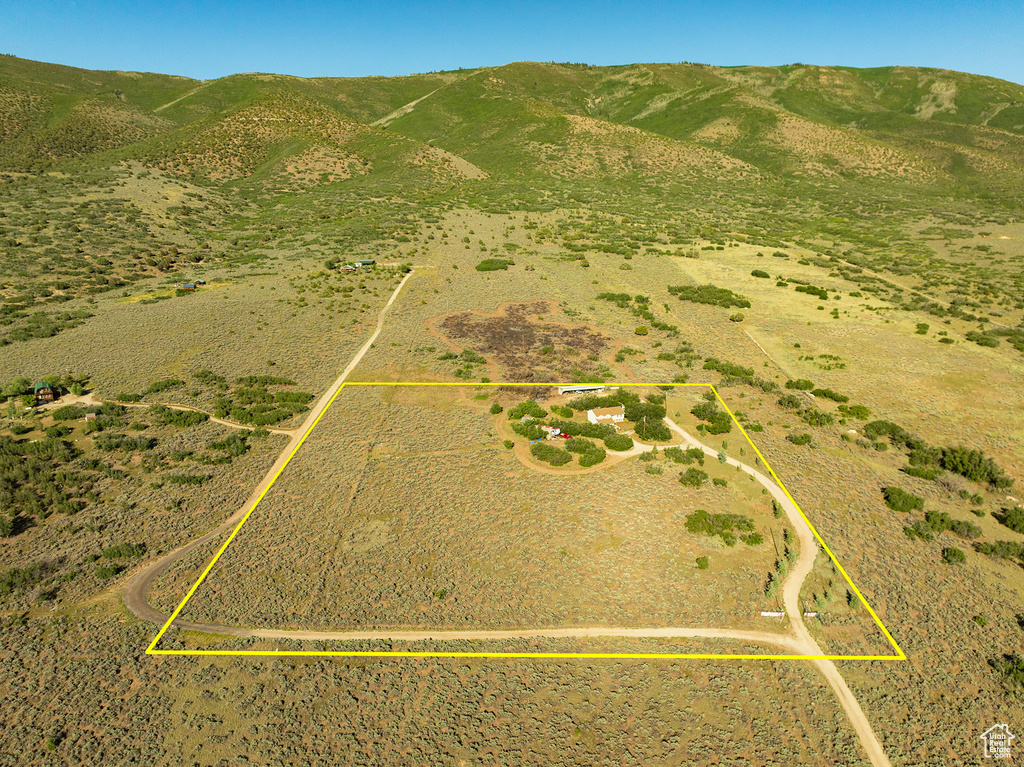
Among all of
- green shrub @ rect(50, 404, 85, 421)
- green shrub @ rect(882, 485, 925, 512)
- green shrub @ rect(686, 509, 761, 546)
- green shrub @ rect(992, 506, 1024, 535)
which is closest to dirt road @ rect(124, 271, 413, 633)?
green shrub @ rect(50, 404, 85, 421)

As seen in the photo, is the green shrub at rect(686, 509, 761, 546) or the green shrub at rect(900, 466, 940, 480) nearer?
the green shrub at rect(686, 509, 761, 546)

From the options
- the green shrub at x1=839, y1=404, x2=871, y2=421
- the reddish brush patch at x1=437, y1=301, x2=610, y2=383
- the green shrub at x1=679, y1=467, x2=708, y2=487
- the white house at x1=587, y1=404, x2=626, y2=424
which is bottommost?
the green shrub at x1=679, y1=467, x2=708, y2=487

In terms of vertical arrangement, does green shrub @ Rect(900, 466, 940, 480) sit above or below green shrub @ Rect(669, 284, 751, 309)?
below

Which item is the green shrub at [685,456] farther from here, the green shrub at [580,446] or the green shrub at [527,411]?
the green shrub at [527,411]

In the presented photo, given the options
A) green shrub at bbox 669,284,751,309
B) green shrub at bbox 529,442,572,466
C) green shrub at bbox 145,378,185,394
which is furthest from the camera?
green shrub at bbox 669,284,751,309

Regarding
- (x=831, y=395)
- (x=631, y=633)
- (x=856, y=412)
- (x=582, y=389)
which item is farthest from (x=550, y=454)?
(x=831, y=395)

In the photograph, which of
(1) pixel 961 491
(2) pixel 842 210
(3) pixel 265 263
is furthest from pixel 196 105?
(1) pixel 961 491

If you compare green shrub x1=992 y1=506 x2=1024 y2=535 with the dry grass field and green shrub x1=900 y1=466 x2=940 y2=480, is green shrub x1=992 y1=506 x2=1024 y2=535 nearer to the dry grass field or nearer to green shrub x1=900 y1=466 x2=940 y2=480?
green shrub x1=900 y1=466 x2=940 y2=480
